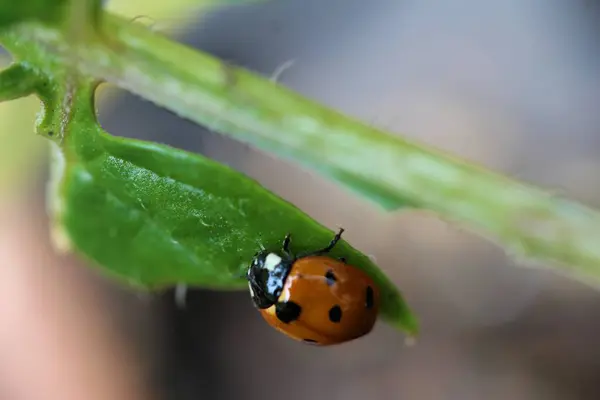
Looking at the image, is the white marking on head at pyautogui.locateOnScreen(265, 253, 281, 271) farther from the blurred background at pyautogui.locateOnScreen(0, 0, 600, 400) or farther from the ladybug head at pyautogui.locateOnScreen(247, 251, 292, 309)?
the blurred background at pyautogui.locateOnScreen(0, 0, 600, 400)

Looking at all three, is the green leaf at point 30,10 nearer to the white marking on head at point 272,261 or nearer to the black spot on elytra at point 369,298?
the white marking on head at point 272,261

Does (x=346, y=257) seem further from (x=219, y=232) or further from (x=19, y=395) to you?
(x=19, y=395)

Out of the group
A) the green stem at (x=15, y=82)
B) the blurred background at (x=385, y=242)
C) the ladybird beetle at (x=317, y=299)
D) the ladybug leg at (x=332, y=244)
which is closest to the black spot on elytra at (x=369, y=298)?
the ladybird beetle at (x=317, y=299)

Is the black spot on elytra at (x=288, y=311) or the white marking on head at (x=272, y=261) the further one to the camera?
the black spot on elytra at (x=288, y=311)

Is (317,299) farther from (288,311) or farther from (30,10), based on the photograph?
(30,10)

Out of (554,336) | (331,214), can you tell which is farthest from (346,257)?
(554,336)

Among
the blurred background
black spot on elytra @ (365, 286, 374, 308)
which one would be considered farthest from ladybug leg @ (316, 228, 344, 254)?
the blurred background

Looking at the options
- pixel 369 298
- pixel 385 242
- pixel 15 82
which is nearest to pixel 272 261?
pixel 369 298
